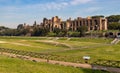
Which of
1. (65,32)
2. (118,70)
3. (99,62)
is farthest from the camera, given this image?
(65,32)

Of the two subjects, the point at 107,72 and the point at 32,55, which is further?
the point at 32,55

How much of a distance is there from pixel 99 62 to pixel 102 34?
411 ft

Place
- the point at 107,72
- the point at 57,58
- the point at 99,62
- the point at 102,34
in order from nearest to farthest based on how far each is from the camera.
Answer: the point at 107,72 → the point at 99,62 → the point at 57,58 → the point at 102,34

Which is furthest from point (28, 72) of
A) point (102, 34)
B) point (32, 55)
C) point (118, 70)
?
point (102, 34)

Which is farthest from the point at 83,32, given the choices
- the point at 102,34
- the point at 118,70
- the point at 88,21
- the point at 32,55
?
the point at 118,70

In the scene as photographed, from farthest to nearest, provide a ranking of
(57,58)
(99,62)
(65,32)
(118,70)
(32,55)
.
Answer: (65,32)
(32,55)
(57,58)
(99,62)
(118,70)

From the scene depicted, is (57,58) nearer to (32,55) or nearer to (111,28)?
(32,55)

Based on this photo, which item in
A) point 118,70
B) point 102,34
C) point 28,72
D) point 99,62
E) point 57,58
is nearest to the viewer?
point 28,72

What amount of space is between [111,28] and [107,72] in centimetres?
17107

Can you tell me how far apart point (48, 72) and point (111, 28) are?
175 meters

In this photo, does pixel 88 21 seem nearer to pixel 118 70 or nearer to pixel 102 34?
pixel 102 34

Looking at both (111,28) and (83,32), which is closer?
(83,32)

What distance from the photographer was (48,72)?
80.1 ft

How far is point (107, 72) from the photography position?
2767 centimetres
